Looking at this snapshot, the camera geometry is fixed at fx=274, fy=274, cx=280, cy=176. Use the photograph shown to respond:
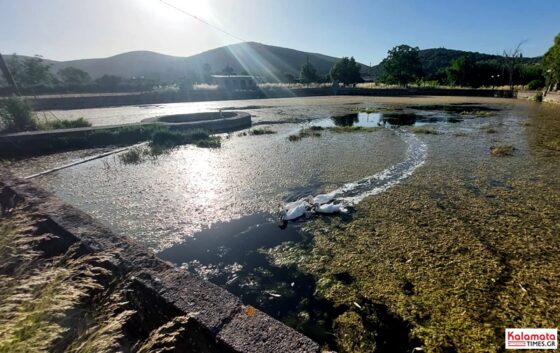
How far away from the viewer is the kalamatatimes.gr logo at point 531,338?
2145mm

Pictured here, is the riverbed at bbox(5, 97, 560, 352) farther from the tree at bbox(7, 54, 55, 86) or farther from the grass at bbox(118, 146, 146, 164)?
the tree at bbox(7, 54, 55, 86)

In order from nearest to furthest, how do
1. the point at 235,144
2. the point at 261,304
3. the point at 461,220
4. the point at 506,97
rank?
the point at 261,304 < the point at 461,220 < the point at 235,144 < the point at 506,97

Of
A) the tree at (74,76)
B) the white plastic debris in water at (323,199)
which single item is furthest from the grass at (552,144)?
the tree at (74,76)

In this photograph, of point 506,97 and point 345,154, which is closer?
point 345,154

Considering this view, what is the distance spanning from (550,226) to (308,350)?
4300 millimetres

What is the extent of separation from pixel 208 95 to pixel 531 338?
1358 inches

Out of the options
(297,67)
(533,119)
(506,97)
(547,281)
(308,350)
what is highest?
(297,67)

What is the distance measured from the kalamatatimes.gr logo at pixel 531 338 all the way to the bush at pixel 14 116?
45.2ft

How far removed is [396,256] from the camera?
130 inches

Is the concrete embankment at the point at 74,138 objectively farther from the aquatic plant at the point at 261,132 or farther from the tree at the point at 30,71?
the tree at the point at 30,71

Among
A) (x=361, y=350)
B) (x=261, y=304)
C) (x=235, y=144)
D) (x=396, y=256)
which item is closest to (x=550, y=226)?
(x=396, y=256)

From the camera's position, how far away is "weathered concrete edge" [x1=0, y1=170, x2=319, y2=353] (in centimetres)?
152

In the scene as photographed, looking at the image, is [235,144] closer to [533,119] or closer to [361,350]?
[361,350]

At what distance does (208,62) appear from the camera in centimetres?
14638
